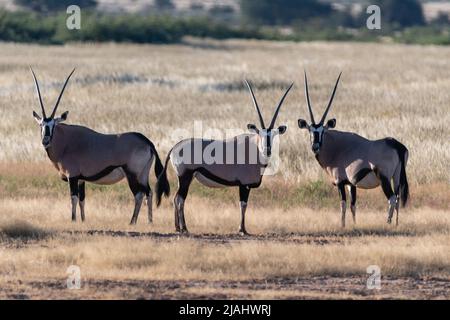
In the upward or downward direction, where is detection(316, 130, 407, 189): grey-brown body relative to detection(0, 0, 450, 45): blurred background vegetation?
downward

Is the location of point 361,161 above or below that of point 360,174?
above

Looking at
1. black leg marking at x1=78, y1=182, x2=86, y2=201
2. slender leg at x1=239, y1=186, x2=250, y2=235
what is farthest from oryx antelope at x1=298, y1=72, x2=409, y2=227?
black leg marking at x1=78, y1=182, x2=86, y2=201

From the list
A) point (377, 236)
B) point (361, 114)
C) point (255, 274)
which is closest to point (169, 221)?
point (377, 236)

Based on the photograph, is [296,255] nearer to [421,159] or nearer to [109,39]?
[421,159]

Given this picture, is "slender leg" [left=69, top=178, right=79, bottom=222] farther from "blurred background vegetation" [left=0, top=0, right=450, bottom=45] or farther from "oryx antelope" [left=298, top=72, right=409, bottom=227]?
"blurred background vegetation" [left=0, top=0, right=450, bottom=45]

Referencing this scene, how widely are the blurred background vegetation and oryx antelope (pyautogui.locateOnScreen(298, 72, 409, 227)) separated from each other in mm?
64881

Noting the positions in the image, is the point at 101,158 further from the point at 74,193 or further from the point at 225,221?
the point at 225,221

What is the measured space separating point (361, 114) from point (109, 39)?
5688 cm

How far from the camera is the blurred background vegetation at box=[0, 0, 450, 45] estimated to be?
282 ft

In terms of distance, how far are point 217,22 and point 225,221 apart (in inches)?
3666

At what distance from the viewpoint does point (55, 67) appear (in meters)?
51.9

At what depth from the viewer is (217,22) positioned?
11081cm

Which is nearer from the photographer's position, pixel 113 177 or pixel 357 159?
pixel 357 159

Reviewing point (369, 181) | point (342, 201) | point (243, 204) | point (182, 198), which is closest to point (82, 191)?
point (182, 198)
